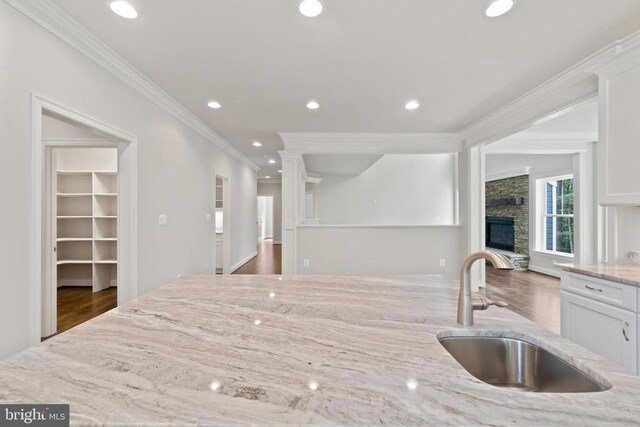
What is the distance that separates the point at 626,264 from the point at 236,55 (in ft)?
11.1

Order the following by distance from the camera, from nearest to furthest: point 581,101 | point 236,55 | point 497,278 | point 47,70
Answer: point 47,70 → point 236,55 → point 581,101 → point 497,278

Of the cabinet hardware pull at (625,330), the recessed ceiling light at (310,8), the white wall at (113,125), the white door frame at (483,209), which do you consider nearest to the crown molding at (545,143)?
the white door frame at (483,209)

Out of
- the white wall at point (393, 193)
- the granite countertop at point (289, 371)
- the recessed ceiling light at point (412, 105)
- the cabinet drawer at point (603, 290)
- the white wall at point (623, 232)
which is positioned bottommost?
the cabinet drawer at point (603, 290)

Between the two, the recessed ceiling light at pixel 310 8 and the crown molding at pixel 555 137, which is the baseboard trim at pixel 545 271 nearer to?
the crown molding at pixel 555 137

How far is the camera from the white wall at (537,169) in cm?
534

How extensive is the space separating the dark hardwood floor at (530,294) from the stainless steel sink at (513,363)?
2.22 meters

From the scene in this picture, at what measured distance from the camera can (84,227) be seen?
15.2ft

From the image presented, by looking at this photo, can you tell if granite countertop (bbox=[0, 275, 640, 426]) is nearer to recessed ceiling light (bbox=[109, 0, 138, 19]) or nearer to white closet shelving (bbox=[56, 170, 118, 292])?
recessed ceiling light (bbox=[109, 0, 138, 19])

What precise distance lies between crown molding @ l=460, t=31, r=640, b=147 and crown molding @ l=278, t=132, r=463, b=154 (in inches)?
26.3

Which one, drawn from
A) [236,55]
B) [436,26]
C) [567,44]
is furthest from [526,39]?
[236,55]

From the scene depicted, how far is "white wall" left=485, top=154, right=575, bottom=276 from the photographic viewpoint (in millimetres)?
5340

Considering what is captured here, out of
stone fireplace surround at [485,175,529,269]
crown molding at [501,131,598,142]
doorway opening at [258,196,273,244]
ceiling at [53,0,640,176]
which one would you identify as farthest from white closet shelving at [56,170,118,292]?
doorway opening at [258,196,273,244]

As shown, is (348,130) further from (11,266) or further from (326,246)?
(11,266)

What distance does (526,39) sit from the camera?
207cm
